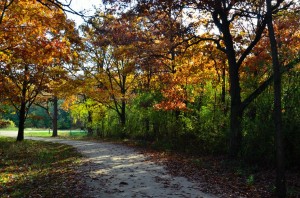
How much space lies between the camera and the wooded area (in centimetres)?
991

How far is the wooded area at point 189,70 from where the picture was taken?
991 centimetres

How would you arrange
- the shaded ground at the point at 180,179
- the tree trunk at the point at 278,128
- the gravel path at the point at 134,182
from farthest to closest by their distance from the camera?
the shaded ground at the point at 180,179, the gravel path at the point at 134,182, the tree trunk at the point at 278,128

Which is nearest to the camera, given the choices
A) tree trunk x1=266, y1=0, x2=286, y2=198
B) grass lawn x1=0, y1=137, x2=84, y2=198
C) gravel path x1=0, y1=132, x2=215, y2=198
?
tree trunk x1=266, y1=0, x2=286, y2=198

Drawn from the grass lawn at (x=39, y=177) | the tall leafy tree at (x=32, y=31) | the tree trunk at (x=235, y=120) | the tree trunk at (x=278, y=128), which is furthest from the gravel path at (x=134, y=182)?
the tall leafy tree at (x=32, y=31)

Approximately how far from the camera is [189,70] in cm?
1638

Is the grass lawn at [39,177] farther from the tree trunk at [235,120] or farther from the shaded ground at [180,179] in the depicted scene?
the tree trunk at [235,120]

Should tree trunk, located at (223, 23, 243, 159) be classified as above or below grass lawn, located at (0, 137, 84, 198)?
above

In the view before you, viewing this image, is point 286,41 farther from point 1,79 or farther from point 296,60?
point 1,79

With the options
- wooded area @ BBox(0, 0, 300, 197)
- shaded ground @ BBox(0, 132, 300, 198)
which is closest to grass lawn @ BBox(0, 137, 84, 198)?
shaded ground @ BBox(0, 132, 300, 198)

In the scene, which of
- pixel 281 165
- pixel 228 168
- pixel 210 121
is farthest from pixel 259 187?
pixel 210 121

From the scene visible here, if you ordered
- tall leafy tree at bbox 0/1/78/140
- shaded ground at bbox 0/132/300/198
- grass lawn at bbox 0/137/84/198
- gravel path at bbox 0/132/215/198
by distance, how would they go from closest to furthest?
gravel path at bbox 0/132/215/198 < shaded ground at bbox 0/132/300/198 < grass lawn at bbox 0/137/84/198 < tall leafy tree at bbox 0/1/78/140

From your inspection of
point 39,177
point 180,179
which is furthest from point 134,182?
point 39,177

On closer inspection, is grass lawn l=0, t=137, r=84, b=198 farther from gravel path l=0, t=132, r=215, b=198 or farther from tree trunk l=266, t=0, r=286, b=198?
tree trunk l=266, t=0, r=286, b=198

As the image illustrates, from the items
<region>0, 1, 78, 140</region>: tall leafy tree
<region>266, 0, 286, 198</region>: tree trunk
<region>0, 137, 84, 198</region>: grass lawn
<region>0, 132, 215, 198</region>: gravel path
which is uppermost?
<region>0, 1, 78, 140</region>: tall leafy tree
